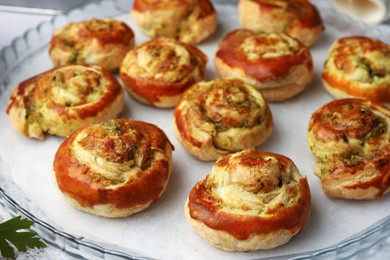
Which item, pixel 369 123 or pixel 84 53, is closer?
pixel 369 123

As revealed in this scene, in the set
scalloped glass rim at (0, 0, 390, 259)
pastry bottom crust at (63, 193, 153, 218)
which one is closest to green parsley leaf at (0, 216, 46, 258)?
scalloped glass rim at (0, 0, 390, 259)

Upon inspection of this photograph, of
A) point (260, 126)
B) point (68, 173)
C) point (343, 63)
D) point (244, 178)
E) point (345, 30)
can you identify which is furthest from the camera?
point (345, 30)

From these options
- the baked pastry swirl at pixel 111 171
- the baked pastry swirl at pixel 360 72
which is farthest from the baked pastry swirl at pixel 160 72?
the baked pastry swirl at pixel 360 72

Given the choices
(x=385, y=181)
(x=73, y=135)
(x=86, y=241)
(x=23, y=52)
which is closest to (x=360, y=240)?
(x=385, y=181)

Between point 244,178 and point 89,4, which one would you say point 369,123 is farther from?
point 89,4

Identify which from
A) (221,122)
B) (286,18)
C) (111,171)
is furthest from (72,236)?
(286,18)

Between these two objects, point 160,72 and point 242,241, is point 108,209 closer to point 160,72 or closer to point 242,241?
point 242,241

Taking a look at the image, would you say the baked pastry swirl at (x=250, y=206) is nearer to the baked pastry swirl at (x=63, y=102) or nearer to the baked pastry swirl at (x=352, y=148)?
the baked pastry swirl at (x=352, y=148)
